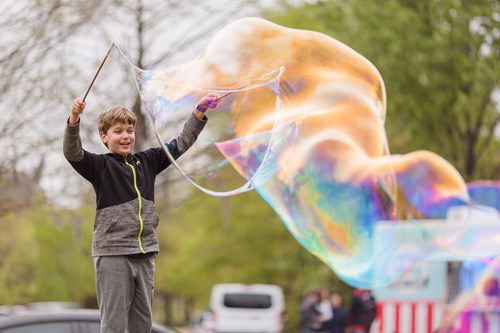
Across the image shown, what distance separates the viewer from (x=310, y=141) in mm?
8828

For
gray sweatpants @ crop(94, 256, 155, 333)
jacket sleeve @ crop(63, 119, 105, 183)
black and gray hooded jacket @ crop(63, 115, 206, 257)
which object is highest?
jacket sleeve @ crop(63, 119, 105, 183)

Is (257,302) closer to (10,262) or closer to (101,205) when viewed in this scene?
(10,262)

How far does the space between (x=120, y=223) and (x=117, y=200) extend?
0.37 ft

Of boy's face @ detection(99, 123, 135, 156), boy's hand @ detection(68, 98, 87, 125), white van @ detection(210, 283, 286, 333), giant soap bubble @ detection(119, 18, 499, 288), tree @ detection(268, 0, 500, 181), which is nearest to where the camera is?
boy's hand @ detection(68, 98, 87, 125)

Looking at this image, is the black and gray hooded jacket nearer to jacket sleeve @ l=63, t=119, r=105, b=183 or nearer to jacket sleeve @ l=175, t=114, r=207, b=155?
jacket sleeve @ l=63, t=119, r=105, b=183

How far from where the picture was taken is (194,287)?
47.5 metres

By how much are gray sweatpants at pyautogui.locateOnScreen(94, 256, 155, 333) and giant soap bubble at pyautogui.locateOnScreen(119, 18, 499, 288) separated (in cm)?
104

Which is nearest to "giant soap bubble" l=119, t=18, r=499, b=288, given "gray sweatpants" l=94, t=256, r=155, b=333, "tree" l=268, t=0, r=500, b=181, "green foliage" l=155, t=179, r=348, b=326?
"gray sweatpants" l=94, t=256, r=155, b=333

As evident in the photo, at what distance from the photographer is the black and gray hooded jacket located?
450cm

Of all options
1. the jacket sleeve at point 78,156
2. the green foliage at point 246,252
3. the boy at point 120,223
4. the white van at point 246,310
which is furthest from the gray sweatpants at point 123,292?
the green foliage at point 246,252

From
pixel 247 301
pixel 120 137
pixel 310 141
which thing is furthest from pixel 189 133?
pixel 247 301

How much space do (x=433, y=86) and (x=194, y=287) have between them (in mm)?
28151

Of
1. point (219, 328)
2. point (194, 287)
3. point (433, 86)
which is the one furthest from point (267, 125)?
point (194, 287)

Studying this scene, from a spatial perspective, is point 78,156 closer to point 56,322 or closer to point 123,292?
point 123,292
